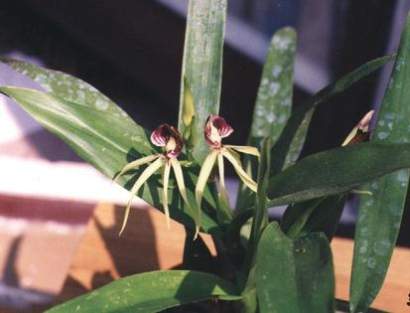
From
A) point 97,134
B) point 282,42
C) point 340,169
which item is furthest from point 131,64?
point 340,169

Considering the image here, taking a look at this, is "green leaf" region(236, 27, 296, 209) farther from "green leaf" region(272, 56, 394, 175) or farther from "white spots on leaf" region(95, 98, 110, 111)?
"white spots on leaf" region(95, 98, 110, 111)

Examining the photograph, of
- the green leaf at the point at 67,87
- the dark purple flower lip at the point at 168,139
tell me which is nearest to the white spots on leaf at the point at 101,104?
the green leaf at the point at 67,87

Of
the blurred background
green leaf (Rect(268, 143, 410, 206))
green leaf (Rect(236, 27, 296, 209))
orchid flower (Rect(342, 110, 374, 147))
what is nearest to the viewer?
green leaf (Rect(268, 143, 410, 206))

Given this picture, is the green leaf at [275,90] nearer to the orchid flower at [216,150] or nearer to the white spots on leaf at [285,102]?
the white spots on leaf at [285,102]

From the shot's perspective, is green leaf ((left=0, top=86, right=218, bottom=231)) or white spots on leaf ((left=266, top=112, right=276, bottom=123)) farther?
white spots on leaf ((left=266, top=112, right=276, bottom=123))

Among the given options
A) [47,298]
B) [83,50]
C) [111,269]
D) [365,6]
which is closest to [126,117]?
[111,269]

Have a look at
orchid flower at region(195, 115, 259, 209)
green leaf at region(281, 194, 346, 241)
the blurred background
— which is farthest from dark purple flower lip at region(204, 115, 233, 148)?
the blurred background
